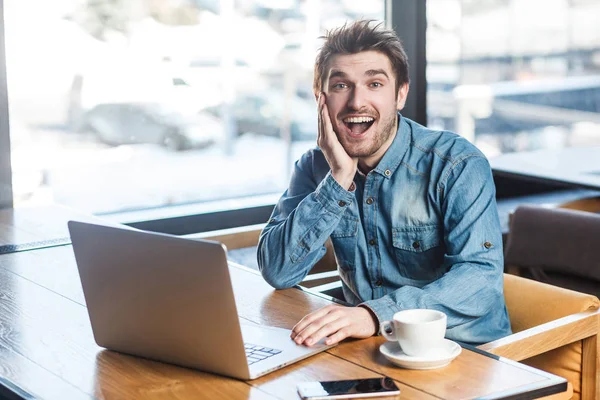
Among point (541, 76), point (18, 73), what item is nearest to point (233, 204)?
point (18, 73)

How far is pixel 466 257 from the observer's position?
1.89 m

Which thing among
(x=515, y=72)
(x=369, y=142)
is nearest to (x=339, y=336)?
(x=369, y=142)

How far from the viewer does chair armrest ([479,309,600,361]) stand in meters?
1.82

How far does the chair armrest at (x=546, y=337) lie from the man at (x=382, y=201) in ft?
0.30

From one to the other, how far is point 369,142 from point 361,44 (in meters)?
0.25

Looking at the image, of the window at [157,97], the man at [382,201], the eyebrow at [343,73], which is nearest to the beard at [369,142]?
the man at [382,201]

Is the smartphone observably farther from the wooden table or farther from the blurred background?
the blurred background

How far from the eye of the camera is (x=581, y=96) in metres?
4.51

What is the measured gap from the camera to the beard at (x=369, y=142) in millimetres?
2088

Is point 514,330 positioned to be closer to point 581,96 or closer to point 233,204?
point 233,204

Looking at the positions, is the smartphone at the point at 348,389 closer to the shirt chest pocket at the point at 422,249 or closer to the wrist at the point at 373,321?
the wrist at the point at 373,321

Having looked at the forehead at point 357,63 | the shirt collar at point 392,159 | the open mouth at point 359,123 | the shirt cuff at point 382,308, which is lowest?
the shirt cuff at point 382,308

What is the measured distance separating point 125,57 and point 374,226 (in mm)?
1472

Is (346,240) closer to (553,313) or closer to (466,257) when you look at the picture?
(466,257)
